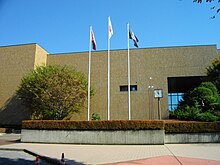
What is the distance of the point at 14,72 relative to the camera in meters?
34.8

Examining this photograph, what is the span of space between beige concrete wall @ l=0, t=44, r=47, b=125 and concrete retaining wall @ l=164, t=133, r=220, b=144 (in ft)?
71.8

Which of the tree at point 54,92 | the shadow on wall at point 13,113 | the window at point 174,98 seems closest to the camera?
the tree at point 54,92

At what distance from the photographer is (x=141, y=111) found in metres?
31.1

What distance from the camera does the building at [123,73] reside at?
3127 cm

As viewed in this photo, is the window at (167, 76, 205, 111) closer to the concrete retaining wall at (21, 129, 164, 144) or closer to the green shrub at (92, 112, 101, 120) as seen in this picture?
the green shrub at (92, 112, 101, 120)

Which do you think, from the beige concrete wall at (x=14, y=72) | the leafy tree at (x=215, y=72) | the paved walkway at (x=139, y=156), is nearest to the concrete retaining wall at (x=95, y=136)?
the paved walkway at (x=139, y=156)

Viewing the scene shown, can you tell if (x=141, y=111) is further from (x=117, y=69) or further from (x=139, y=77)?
(x=117, y=69)

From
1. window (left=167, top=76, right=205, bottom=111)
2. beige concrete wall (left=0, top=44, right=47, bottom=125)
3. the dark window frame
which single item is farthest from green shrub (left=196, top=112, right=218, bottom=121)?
beige concrete wall (left=0, top=44, right=47, bottom=125)

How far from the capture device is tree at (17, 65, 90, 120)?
89.0 ft

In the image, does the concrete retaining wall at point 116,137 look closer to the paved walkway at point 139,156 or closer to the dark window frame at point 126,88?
the paved walkway at point 139,156

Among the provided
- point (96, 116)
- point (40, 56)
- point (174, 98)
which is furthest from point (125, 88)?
point (40, 56)

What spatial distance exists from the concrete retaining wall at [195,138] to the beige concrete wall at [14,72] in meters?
21.9

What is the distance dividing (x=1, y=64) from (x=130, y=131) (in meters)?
25.6

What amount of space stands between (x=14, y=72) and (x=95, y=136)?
2114cm
